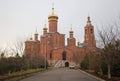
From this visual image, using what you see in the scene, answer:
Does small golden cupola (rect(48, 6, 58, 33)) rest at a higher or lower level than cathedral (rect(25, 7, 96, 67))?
higher

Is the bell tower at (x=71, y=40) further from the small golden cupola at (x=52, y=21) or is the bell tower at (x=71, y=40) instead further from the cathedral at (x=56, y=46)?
the small golden cupola at (x=52, y=21)

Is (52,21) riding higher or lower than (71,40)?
higher

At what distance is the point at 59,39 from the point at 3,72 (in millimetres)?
62662

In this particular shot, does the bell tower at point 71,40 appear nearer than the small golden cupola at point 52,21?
No

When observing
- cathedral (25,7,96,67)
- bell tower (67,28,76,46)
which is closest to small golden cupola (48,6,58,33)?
cathedral (25,7,96,67)

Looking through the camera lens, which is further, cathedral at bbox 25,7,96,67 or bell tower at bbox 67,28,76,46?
bell tower at bbox 67,28,76,46

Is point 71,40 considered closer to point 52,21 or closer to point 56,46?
point 56,46

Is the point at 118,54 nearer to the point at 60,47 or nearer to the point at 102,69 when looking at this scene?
the point at 102,69

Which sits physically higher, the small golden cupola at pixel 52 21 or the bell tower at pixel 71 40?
the small golden cupola at pixel 52 21

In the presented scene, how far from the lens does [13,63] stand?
30984 millimetres

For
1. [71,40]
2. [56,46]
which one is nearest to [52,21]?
[56,46]

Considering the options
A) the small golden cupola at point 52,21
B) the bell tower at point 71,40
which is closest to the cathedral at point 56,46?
the small golden cupola at point 52,21

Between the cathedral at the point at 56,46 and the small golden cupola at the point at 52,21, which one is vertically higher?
the small golden cupola at the point at 52,21

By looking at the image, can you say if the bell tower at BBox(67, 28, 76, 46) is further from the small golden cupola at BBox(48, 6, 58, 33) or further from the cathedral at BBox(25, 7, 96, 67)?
the small golden cupola at BBox(48, 6, 58, 33)
